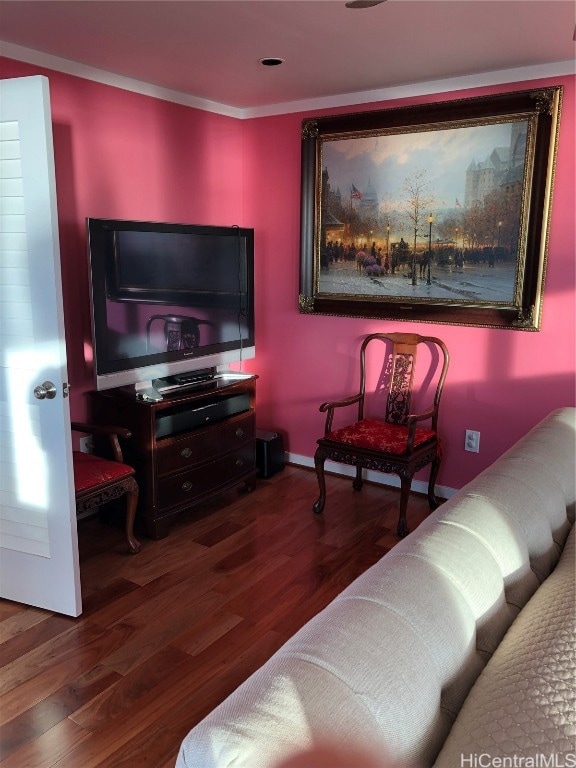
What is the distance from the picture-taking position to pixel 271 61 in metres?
2.98

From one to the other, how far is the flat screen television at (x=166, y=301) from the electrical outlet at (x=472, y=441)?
1397mm

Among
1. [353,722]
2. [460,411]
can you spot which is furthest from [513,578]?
[460,411]

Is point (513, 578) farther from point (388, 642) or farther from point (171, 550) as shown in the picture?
point (171, 550)

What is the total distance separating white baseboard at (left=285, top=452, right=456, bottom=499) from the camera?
372 cm

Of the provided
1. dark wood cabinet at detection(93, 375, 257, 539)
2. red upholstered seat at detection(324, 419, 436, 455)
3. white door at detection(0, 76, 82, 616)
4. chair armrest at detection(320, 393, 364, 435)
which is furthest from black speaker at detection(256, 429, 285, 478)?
white door at detection(0, 76, 82, 616)

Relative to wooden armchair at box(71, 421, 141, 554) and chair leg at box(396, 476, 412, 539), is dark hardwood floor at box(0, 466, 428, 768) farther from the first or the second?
wooden armchair at box(71, 421, 141, 554)

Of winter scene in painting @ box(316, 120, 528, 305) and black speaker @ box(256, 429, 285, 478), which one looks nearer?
winter scene in painting @ box(316, 120, 528, 305)

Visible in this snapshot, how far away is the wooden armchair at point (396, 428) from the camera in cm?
325

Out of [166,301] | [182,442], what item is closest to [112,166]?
[166,301]

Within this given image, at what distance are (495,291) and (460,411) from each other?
697mm

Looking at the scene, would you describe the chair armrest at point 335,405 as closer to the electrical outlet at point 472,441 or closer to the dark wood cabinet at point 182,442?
the dark wood cabinet at point 182,442

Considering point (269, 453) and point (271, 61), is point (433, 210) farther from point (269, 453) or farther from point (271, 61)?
point (269, 453)

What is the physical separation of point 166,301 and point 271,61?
1277mm

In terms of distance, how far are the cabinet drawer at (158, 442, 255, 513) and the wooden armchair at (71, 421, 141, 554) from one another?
0.22m
